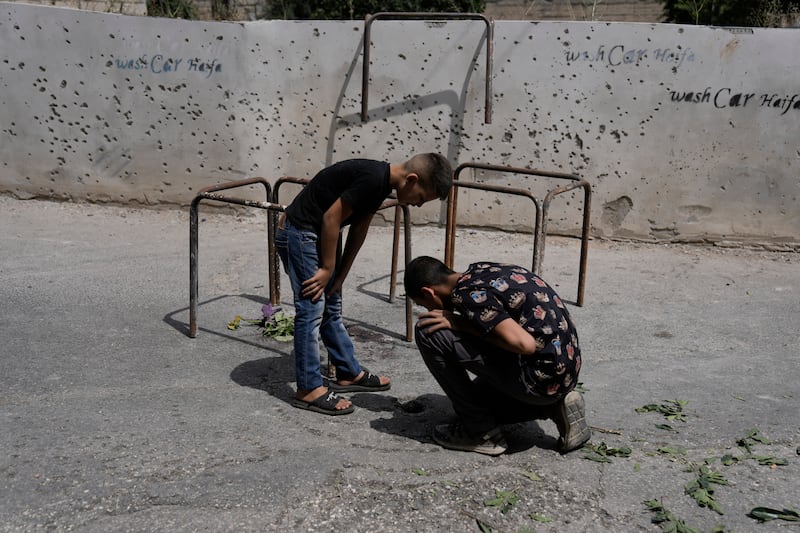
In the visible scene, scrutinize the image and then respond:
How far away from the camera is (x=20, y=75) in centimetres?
717

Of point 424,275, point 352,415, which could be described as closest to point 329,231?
point 424,275

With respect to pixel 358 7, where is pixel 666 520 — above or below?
below

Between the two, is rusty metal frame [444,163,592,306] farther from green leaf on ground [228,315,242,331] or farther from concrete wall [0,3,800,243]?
concrete wall [0,3,800,243]

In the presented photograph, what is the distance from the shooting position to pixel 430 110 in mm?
6922

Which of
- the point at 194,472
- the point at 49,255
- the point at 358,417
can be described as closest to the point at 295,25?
the point at 49,255

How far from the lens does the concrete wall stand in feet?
21.7

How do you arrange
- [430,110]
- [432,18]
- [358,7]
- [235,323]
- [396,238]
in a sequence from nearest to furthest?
[235,323], [396,238], [432,18], [430,110], [358,7]

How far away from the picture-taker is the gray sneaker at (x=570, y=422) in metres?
3.26

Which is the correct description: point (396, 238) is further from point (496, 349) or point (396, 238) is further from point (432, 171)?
point (496, 349)

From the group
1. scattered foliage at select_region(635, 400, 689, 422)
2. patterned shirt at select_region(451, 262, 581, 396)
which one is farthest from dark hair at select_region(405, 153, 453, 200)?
scattered foliage at select_region(635, 400, 689, 422)

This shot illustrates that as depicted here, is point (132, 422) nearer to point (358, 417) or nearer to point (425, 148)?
point (358, 417)

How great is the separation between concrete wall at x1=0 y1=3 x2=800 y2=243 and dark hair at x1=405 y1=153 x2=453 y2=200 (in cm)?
361

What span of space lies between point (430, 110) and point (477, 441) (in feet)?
13.6

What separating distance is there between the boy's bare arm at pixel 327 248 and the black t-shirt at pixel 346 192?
0.05m
